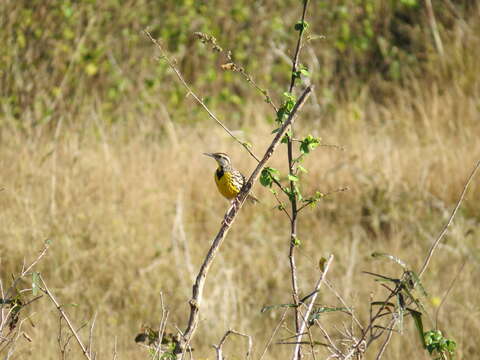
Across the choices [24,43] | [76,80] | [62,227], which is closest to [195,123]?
[76,80]

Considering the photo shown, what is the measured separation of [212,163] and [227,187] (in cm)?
211

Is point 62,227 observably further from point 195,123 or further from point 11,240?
point 195,123

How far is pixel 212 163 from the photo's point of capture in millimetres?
6492

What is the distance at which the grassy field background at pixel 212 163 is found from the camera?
4.95 m

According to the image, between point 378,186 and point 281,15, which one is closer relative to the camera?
point 378,186

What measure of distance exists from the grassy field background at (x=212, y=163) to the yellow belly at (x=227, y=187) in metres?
0.67

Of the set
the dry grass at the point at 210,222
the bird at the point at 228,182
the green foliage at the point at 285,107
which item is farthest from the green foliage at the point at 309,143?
the dry grass at the point at 210,222

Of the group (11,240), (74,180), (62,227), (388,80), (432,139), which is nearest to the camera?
(11,240)

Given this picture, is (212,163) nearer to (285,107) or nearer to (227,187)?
(227,187)

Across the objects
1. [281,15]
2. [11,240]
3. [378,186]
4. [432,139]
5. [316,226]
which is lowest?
[11,240]

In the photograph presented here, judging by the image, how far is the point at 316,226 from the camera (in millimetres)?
6004

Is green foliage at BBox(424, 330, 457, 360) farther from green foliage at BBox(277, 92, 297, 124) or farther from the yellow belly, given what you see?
the yellow belly

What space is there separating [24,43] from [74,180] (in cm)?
200

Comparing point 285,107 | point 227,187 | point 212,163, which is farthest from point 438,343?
point 212,163
